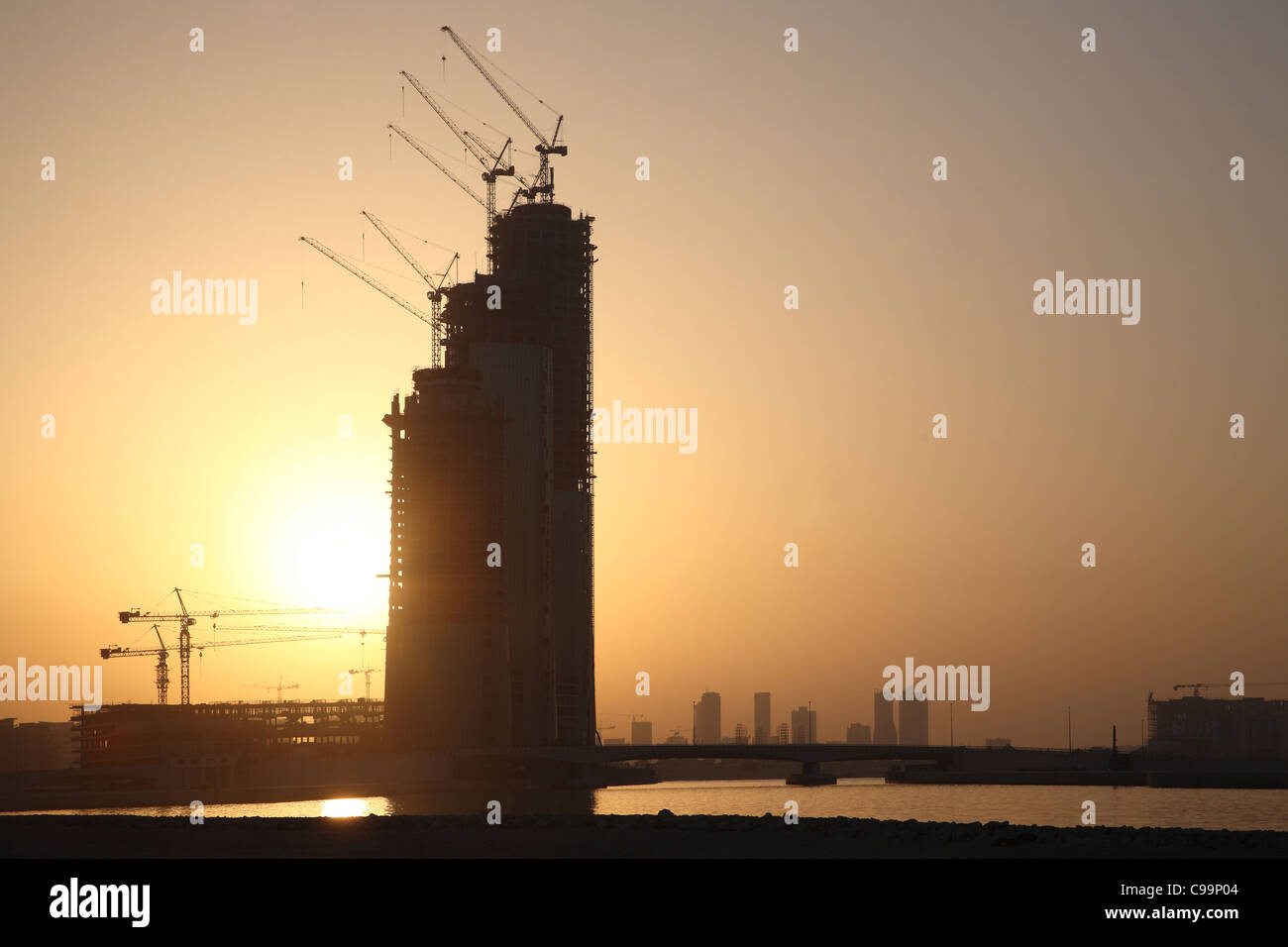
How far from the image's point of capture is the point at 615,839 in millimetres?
80375

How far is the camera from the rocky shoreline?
72.2 metres

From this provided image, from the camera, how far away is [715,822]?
87562 millimetres

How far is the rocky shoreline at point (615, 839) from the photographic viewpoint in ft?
237
